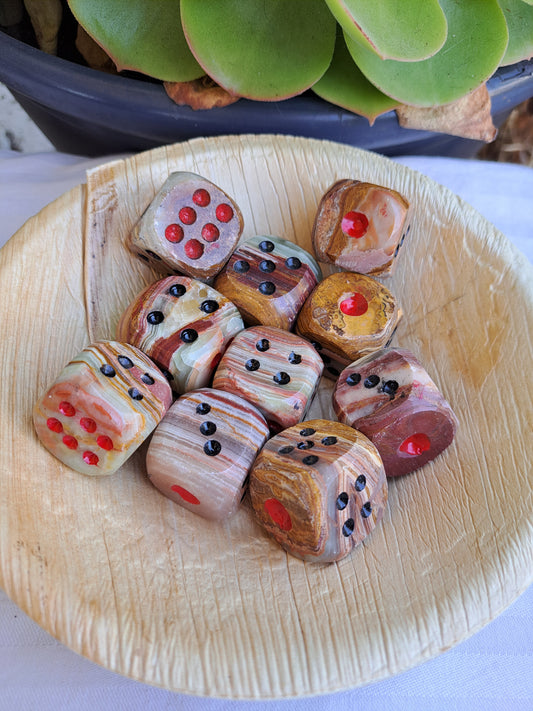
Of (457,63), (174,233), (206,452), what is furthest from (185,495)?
(457,63)

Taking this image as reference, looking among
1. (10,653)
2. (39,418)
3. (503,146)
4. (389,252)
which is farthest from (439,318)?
(503,146)

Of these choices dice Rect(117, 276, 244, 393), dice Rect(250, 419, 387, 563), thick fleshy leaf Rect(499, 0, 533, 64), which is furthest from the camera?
thick fleshy leaf Rect(499, 0, 533, 64)

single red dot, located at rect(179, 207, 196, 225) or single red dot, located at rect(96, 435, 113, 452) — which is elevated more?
single red dot, located at rect(179, 207, 196, 225)

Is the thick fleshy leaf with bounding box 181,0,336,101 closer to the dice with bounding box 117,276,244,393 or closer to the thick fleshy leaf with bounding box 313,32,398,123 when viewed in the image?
the thick fleshy leaf with bounding box 313,32,398,123

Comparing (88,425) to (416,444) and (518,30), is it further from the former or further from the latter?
(518,30)

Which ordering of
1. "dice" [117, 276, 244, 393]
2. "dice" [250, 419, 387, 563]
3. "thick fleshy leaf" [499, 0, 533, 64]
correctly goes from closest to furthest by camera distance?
"dice" [250, 419, 387, 563]
"dice" [117, 276, 244, 393]
"thick fleshy leaf" [499, 0, 533, 64]

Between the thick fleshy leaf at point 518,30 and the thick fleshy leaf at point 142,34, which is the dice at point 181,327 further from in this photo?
the thick fleshy leaf at point 518,30

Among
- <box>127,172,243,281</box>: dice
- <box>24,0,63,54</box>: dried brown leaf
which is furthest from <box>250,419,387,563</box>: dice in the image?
<box>24,0,63,54</box>: dried brown leaf
